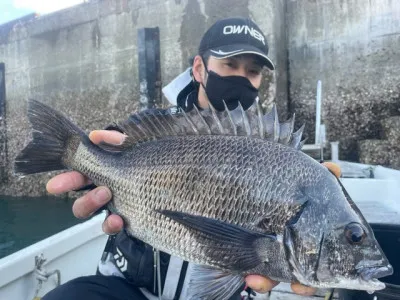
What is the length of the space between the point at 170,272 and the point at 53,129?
92cm

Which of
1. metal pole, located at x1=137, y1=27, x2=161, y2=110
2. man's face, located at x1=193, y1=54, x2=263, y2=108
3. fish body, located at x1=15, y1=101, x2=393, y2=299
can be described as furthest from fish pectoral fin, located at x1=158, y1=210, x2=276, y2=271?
metal pole, located at x1=137, y1=27, x2=161, y2=110

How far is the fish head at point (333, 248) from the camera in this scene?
1290 millimetres

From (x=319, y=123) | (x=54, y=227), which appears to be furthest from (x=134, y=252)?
(x=54, y=227)

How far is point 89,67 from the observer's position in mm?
11586

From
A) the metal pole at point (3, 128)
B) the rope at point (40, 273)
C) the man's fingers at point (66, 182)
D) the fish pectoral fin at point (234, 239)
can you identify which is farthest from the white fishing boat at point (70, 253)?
the metal pole at point (3, 128)

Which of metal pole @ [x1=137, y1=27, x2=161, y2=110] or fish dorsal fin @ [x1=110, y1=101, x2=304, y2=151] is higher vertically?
metal pole @ [x1=137, y1=27, x2=161, y2=110]

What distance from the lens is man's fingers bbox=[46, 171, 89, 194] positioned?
179 cm

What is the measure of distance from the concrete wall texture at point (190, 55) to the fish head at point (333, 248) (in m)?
6.51

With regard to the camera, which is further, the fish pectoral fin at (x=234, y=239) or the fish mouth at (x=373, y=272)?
the fish pectoral fin at (x=234, y=239)

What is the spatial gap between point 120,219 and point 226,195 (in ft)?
1.75

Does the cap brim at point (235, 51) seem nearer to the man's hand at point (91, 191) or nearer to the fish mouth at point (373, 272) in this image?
the man's hand at point (91, 191)

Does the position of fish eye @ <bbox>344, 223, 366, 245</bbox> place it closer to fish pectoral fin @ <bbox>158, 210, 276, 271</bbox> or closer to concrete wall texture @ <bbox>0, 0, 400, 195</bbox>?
fish pectoral fin @ <bbox>158, 210, 276, 271</bbox>

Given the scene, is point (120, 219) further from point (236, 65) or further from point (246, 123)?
point (236, 65)

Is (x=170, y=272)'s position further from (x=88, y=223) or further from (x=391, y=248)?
(x=88, y=223)
